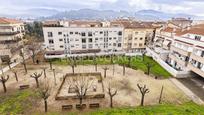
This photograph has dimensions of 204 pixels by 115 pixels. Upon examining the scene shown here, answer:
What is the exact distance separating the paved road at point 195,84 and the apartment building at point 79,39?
Answer: 32.0 metres

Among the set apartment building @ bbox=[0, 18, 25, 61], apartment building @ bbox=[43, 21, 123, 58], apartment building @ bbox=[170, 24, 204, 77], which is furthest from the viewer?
apartment building @ bbox=[43, 21, 123, 58]

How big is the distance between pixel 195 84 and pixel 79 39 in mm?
42066

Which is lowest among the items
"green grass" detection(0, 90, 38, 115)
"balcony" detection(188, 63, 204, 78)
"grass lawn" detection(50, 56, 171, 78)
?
"green grass" detection(0, 90, 38, 115)

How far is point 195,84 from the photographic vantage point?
127ft

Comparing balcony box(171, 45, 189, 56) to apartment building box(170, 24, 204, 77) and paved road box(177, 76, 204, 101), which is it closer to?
apartment building box(170, 24, 204, 77)

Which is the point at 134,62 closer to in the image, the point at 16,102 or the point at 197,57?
the point at 197,57

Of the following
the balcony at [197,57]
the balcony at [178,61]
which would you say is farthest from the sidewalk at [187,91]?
the balcony at [197,57]

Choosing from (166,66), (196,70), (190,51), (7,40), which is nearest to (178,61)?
(166,66)

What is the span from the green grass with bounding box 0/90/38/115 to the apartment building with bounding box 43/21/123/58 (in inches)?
1050

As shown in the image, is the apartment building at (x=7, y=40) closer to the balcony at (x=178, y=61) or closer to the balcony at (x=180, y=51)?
the balcony at (x=178, y=61)

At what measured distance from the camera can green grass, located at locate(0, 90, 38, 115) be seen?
27.1 meters

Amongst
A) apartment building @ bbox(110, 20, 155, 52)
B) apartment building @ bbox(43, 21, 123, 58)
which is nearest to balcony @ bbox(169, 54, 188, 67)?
apartment building @ bbox(110, 20, 155, 52)

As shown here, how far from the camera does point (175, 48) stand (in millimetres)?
50531

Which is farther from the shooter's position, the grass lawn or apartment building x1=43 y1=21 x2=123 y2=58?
apartment building x1=43 y1=21 x2=123 y2=58
